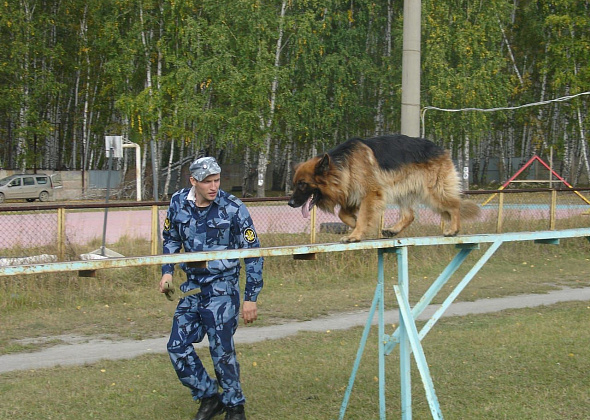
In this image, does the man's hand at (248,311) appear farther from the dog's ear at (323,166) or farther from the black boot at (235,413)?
the dog's ear at (323,166)

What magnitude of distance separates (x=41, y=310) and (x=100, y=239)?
3.41 m

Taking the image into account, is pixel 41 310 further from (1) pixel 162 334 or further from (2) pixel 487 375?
(2) pixel 487 375

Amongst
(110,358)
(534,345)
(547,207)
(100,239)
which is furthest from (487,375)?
(547,207)

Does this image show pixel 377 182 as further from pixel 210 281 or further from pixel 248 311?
pixel 210 281

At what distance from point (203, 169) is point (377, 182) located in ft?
6.57

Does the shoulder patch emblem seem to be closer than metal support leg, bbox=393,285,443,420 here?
No

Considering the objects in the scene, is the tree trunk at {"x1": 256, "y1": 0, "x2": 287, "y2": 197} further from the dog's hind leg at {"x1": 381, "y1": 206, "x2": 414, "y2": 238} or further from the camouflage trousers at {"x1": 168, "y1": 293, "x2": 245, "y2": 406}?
the camouflage trousers at {"x1": 168, "y1": 293, "x2": 245, "y2": 406}

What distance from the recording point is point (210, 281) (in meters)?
4.68

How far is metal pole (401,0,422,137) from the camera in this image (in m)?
12.9

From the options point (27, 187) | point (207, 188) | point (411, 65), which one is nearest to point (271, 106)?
point (27, 187)

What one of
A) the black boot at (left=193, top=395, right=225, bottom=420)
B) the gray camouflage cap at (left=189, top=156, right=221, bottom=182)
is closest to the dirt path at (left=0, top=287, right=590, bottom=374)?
the black boot at (left=193, top=395, right=225, bottom=420)

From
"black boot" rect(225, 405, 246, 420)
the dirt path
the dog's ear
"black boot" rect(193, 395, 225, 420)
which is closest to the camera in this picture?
"black boot" rect(225, 405, 246, 420)

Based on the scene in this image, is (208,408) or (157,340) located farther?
(157,340)

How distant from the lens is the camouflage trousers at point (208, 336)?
4.72 metres
